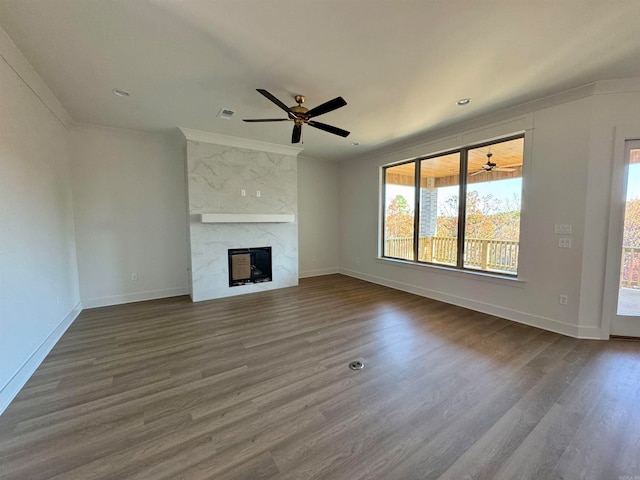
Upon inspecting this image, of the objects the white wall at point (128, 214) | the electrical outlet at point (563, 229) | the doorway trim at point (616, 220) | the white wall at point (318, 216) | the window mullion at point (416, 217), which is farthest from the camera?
the white wall at point (318, 216)

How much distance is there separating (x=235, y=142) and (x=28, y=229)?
3040mm

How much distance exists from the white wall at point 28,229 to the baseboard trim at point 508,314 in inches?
203

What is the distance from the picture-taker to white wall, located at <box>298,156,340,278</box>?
6297 millimetres

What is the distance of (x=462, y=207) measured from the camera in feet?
13.9

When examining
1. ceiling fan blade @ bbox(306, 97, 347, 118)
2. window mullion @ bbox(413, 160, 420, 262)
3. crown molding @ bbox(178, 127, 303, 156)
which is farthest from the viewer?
window mullion @ bbox(413, 160, 420, 262)

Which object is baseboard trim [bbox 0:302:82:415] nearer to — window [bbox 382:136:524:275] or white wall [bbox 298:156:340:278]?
white wall [bbox 298:156:340:278]

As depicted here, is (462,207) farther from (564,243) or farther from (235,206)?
(235,206)

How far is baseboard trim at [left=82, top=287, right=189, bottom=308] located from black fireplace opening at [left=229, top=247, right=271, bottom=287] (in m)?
1.04

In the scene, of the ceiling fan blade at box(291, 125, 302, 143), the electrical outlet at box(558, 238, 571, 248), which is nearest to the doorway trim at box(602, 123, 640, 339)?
the electrical outlet at box(558, 238, 571, 248)

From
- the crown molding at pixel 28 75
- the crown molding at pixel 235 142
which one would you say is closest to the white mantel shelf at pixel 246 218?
the crown molding at pixel 235 142

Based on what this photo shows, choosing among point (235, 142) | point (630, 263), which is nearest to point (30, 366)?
point (235, 142)

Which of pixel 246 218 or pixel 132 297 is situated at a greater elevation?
pixel 246 218

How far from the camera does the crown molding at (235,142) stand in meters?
4.29

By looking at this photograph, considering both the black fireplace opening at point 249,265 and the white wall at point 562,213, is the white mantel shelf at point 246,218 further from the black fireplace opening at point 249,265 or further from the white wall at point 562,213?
the white wall at point 562,213
